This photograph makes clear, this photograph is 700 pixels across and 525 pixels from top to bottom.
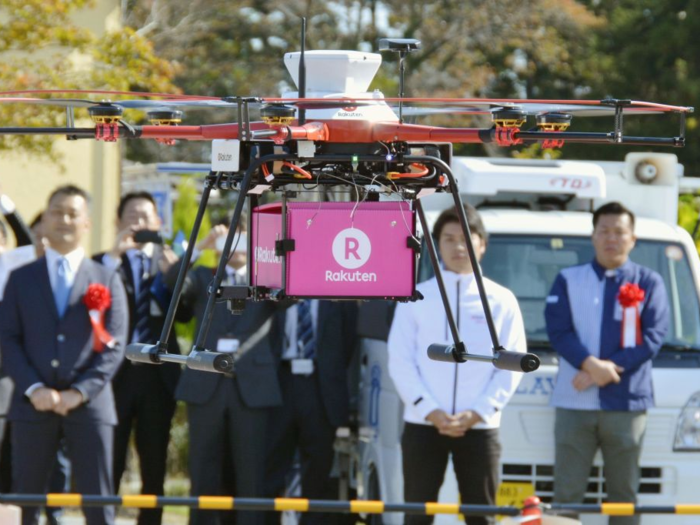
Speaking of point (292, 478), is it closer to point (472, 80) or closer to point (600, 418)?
point (600, 418)

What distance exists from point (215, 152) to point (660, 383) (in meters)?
4.66

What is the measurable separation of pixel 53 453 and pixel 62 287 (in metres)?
0.94

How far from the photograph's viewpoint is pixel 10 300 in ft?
25.4

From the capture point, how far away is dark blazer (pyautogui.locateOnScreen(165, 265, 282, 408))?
8352 millimetres

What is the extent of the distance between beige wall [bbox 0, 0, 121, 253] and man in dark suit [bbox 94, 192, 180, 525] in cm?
676

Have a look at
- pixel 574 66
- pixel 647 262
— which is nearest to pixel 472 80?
pixel 574 66

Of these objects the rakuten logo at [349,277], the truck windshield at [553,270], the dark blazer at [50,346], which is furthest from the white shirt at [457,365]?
the rakuten logo at [349,277]

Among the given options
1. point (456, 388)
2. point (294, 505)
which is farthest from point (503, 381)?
point (294, 505)

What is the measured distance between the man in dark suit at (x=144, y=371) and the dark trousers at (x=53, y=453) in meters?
0.83

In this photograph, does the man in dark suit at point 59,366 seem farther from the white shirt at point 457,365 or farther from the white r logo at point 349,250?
the white r logo at point 349,250

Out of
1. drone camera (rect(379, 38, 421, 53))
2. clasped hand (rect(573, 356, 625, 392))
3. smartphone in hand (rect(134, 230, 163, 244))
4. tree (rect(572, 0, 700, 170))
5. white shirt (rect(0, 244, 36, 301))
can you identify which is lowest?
clasped hand (rect(573, 356, 625, 392))

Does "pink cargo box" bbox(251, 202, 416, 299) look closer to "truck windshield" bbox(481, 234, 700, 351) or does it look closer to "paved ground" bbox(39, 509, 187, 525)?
"truck windshield" bbox(481, 234, 700, 351)

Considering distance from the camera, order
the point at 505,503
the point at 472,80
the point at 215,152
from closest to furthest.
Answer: the point at 215,152, the point at 505,503, the point at 472,80

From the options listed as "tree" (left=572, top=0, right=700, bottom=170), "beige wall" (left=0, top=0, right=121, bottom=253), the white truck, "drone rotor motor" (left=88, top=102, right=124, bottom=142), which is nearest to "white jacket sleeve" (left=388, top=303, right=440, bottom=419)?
the white truck
